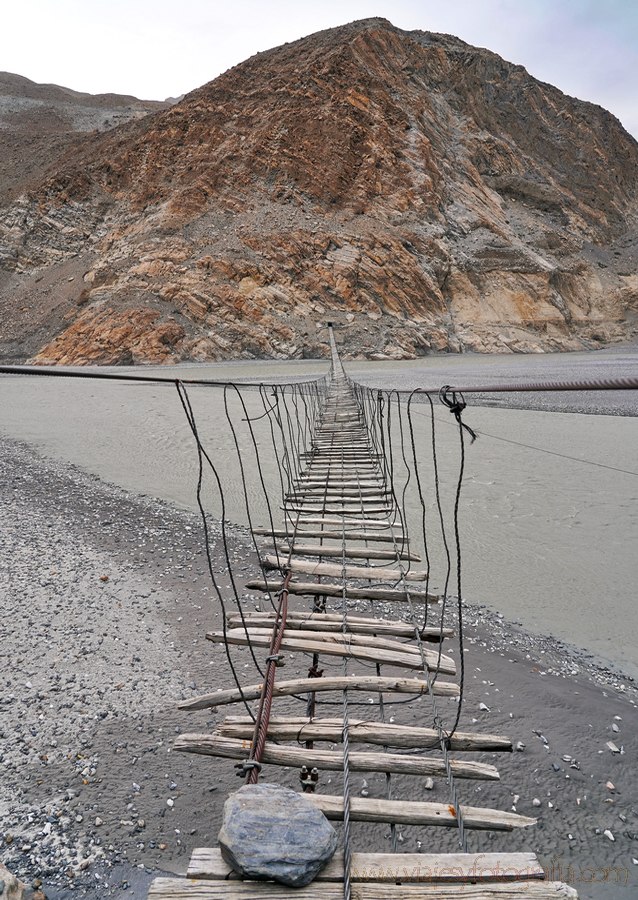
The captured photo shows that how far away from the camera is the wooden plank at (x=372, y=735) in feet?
5.98

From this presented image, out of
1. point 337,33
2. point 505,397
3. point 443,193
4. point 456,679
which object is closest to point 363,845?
point 456,679

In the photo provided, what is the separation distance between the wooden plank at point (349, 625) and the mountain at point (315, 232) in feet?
70.6

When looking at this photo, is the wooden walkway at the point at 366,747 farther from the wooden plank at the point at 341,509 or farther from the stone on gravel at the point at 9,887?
the stone on gravel at the point at 9,887

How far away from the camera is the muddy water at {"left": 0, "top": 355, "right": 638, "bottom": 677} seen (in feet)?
12.6

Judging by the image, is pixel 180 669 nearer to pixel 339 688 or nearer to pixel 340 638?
pixel 340 638

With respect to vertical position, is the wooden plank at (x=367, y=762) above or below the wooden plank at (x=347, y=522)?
below

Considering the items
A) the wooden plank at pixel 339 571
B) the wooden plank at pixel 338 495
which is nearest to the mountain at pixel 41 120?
the wooden plank at pixel 338 495

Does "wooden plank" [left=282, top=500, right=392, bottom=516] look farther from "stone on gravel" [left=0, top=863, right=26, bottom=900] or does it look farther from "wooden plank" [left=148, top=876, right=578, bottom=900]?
"wooden plank" [left=148, top=876, right=578, bottom=900]

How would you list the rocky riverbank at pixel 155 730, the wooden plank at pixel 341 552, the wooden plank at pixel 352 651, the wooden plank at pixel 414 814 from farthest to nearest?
the wooden plank at pixel 341 552 < the wooden plank at pixel 352 651 < the rocky riverbank at pixel 155 730 < the wooden plank at pixel 414 814

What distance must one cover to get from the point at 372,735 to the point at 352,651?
0.47 meters

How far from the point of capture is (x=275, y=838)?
1.32m

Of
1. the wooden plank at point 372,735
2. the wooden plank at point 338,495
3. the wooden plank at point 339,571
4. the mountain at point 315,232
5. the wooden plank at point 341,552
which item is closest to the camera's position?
the wooden plank at point 372,735

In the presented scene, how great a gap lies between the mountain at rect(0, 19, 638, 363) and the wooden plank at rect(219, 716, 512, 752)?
2225 cm

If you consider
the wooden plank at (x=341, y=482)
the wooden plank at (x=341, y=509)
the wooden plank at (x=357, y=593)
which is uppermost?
the wooden plank at (x=341, y=482)
